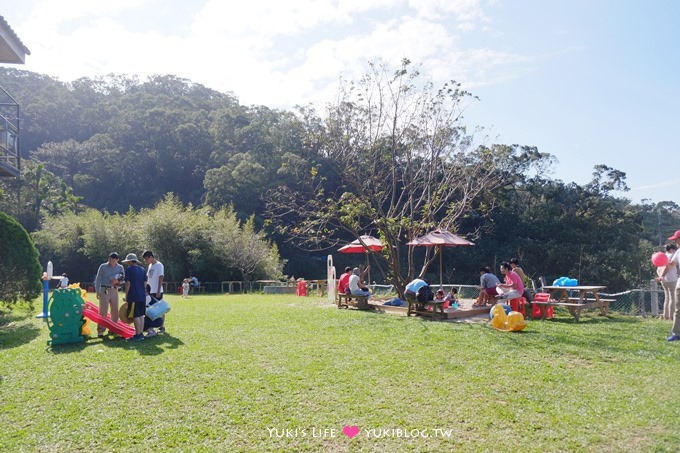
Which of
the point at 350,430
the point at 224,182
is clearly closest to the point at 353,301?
the point at 350,430

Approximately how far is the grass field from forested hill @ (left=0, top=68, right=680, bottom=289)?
56.1 ft

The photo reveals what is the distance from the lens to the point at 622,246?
35.4m

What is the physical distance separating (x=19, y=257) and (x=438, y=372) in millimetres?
9607

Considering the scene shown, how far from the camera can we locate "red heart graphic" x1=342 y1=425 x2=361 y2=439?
4082mm

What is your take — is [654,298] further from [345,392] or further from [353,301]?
[345,392]

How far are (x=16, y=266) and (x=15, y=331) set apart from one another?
206 cm

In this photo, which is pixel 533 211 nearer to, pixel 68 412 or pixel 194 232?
pixel 194 232

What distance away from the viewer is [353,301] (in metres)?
12.9

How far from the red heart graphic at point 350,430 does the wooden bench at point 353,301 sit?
328 inches

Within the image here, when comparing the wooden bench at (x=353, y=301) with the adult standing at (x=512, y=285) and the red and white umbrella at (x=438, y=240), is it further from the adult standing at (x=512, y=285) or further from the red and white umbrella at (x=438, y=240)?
the adult standing at (x=512, y=285)

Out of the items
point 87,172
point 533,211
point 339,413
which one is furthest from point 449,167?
point 87,172

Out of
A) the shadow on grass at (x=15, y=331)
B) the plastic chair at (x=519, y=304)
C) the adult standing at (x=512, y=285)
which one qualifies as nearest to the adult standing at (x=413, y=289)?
the adult standing at (x=512, y=285)

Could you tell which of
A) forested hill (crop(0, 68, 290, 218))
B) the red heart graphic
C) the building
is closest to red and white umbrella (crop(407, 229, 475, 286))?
the red heart graphic

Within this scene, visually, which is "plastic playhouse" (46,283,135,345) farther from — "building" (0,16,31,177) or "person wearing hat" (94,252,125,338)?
"building" (0,16,31,177)
